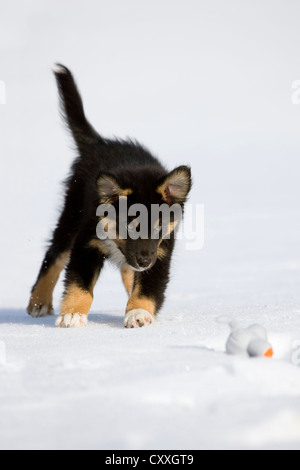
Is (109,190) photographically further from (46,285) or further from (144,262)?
(46,285)

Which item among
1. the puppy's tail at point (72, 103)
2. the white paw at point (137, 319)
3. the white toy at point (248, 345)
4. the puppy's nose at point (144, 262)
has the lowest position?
the white toy at point (248, 345)

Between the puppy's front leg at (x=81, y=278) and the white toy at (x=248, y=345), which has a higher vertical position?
the puppy's front leg at (x=81, y=278)

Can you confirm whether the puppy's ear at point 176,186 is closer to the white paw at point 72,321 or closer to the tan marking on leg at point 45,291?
the white paw at point 72,321

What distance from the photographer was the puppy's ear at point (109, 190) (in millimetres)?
3758

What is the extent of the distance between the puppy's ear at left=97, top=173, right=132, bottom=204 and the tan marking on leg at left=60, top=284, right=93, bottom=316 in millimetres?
532

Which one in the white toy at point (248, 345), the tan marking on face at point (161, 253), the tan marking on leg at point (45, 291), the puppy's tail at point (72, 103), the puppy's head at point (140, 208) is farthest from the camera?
the puppy's tail at point (72, 103)

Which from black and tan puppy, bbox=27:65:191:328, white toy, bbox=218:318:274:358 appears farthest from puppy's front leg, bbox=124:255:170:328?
white toy, bbox=218:318:274:358

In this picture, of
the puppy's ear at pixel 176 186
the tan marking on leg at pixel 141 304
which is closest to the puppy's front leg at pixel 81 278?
the tan marking on leg at pixel 141 304

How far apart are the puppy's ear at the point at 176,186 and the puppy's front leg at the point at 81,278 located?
0.52 metres

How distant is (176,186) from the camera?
3928mm

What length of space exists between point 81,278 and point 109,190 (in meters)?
0.54

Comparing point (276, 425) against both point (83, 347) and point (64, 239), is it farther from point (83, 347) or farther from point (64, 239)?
point (64, 239)

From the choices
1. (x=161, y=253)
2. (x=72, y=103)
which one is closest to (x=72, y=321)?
(x=161, y=253)

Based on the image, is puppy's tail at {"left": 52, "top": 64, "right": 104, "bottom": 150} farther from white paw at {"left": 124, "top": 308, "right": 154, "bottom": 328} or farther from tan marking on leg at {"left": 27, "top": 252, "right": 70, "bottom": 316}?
white paw at {"left": 124, "top": 308, "right": 154, "bottom": 328}
